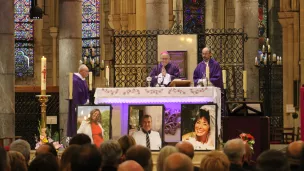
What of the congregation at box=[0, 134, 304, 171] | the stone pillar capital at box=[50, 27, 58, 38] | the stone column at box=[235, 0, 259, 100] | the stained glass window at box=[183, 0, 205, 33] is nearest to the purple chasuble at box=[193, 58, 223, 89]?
the stone column at box=[235, 0, 259, 100]

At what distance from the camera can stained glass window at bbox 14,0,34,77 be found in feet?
137

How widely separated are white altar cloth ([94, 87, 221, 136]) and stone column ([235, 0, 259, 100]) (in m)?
7.35

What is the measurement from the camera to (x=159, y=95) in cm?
1666

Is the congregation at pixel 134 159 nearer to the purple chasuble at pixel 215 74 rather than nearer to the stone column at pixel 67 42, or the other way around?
the purple chasuble at pixel 215 74

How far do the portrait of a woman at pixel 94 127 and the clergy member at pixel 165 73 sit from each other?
2.14m

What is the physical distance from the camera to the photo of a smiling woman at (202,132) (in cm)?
1600

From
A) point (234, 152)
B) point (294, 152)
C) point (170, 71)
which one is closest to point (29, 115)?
point (170, 71)

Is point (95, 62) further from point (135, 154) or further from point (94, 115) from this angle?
point (135, 154)

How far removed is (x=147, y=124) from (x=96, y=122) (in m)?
0.89

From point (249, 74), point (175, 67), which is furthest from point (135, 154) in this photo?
point (249, 74)

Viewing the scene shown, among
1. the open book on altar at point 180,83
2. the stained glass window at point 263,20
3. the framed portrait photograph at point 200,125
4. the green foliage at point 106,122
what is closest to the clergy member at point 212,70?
the open book on altar at point 180,83

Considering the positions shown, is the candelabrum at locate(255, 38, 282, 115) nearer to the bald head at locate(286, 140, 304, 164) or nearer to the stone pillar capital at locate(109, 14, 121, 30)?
the stone pillar capital at locate(109, 14, 121, 30)

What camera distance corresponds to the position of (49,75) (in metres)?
41.3

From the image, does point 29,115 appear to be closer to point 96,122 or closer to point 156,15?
point 156,15
